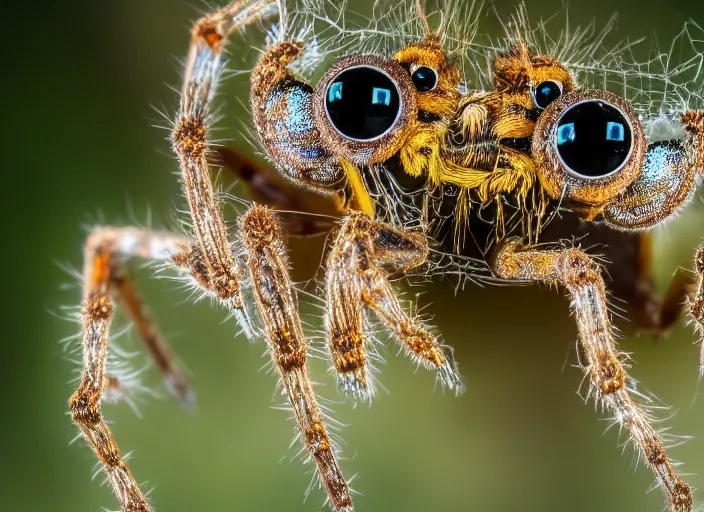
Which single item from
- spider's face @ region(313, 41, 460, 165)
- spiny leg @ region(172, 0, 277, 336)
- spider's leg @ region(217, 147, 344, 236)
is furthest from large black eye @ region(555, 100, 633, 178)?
spiny leg @ region(172, 0, 277, 336)

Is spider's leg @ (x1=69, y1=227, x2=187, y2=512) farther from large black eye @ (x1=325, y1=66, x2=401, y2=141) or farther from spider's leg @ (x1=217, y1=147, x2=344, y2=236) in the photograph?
large black eye @ (x1=325, y1=66, x2=401, y2=141)

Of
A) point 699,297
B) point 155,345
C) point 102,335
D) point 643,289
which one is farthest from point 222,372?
point 699,297

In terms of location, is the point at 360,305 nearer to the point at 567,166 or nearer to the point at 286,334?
the point at 286,334

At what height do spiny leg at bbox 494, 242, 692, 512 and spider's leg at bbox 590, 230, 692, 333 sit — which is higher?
spider's leg at bbox 590, 230, 692, 333

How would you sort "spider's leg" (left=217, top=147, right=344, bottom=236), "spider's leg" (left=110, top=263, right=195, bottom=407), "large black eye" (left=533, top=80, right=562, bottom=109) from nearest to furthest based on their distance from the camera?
"large black eye" (left=533, top=80, right=562, bottom=109) < "spider's leg" (left=217, top=147, right=344, bottom=236) < "spider's leg" (left=110, top=263, right=195, bottom=407)

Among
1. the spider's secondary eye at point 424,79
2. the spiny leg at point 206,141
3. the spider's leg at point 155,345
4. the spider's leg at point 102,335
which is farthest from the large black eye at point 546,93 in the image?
the spider's leg at point 155,345

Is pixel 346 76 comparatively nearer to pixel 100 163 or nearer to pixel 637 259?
pixel 637 259

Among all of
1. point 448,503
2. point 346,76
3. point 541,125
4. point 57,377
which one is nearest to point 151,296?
point 57,377

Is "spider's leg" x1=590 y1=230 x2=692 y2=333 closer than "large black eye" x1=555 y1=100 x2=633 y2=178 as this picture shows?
No
